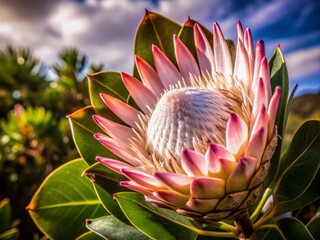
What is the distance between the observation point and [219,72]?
98 centimetres

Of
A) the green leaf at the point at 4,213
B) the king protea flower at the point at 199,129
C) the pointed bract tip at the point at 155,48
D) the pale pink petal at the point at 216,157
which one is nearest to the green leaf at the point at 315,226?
the king protea flower at the point at 199,129

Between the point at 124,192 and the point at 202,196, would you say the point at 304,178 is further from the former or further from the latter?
the point at 124,192

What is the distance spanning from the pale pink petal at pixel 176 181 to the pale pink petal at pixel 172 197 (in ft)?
0.03

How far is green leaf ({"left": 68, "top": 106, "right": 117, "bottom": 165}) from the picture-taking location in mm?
904

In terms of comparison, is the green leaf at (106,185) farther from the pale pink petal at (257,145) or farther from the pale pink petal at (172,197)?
the pale pink petal at (257,145)

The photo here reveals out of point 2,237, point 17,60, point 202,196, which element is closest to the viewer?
point 202,196

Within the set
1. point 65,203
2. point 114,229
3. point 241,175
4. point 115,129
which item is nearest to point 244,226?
point 241,175

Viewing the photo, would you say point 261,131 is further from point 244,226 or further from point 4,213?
point 4,213

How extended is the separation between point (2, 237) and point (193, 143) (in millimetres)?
828

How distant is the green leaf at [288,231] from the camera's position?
758 millimetres

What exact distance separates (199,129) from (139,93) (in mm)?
238

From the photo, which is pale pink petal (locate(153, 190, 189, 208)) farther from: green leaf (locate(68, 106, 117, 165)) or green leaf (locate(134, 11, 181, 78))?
green leaf (locate(134, 11, 181, 78))

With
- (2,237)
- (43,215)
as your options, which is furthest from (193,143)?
(2,237)

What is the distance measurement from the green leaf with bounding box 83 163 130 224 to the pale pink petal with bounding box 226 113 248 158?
323 millimetres
